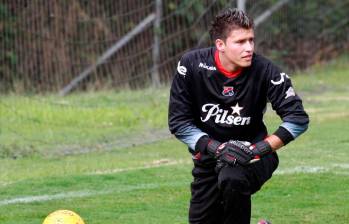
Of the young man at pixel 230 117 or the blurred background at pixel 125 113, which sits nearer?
the young man at pixel 230 117

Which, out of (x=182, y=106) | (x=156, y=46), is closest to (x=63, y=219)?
(x=182, y=106)

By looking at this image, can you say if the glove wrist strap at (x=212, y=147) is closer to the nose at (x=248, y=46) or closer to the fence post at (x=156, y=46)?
the nose at (x=248, y=46)

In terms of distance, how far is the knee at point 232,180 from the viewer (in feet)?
20.8

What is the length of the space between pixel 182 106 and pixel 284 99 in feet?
2.28

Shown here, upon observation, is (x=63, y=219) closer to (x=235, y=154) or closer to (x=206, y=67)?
(x=235, y=154)

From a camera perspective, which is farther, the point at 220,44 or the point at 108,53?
the point at 108,53

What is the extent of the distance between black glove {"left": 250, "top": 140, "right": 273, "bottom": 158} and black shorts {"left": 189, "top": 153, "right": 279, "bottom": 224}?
4.6 inches

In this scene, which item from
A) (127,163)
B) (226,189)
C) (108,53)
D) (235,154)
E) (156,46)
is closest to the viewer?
(235,154)

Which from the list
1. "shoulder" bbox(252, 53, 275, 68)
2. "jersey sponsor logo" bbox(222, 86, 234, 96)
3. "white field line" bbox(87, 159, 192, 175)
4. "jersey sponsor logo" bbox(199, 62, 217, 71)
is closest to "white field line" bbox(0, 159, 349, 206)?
"white field line" bbox(87, 159, 192, 175)

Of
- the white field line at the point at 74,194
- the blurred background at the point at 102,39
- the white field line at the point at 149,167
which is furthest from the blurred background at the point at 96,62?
the white field line at the point at 74,194

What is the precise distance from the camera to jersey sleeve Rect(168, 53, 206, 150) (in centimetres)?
671

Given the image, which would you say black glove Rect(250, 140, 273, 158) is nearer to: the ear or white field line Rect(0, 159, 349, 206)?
the ear

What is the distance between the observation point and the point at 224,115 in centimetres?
665

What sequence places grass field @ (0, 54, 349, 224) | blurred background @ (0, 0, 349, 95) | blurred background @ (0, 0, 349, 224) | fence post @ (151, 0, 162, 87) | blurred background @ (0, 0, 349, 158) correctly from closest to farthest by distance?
grass field @ (0, 54, 349, 224), blurred background @ (0, 0, 349, 224), blurred background @ (0, 0, 349, 158), blurred background @ (0, 0, 349, 95), fence post @ (151, 0, 162, 87)
